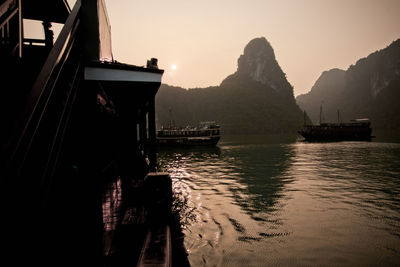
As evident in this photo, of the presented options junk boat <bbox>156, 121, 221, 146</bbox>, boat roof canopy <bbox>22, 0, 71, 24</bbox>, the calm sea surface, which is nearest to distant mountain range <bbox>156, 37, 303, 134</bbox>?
junk boat <bbox>156, 121, 221, 146</bbox>

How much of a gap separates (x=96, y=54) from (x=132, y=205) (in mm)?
4832

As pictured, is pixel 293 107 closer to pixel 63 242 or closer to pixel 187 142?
pixel 187 142

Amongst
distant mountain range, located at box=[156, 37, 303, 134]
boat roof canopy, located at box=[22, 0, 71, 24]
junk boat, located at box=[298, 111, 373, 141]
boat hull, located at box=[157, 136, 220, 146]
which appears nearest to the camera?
boat roof canopy, located at box=[22, 0, 71, 24]

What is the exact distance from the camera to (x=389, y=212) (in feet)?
30.6

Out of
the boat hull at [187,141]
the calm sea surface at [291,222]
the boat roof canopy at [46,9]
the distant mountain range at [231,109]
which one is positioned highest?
the distant mountain range at [231,109]

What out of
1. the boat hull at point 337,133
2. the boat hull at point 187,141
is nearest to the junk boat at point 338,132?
the boat hull at point 337,133

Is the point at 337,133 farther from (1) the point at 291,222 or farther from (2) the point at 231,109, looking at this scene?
(2) the point at 231,109

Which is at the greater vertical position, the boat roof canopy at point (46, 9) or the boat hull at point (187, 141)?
the boat roof canopy at point (46, 9)

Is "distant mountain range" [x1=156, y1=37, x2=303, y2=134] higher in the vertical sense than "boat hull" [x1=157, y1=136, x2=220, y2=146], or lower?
higher

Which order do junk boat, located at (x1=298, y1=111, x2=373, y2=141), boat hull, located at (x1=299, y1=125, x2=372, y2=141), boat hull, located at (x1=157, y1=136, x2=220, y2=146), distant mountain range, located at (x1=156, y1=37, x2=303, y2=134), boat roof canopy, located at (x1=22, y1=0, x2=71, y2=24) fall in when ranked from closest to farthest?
boat roof canopy, located at (x1=22, y1=0, x2=71, y2=24) → boat hull, located at (x1=157, y1=136, x2=220, y2=146) → boat hull, located at (x1=299, y1=125, x2=372, y2=141) → junk boat, located at (x1=298, y1=111, x2=373, y2=141) → distant mountain range, located at (x1=156, y1=37, x2=303, y2=134)

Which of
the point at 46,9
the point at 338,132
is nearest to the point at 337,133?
the point at 338,132

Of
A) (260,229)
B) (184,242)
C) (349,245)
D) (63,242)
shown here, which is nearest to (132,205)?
(184,242)

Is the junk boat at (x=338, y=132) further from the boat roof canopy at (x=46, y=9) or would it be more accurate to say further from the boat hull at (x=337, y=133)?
the boat roof canopy at (x=46, y=9)

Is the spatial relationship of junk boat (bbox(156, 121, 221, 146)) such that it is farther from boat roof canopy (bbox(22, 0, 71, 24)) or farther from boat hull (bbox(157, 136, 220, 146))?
boat roof canopy (bbox(22, 0, 71, 24))
